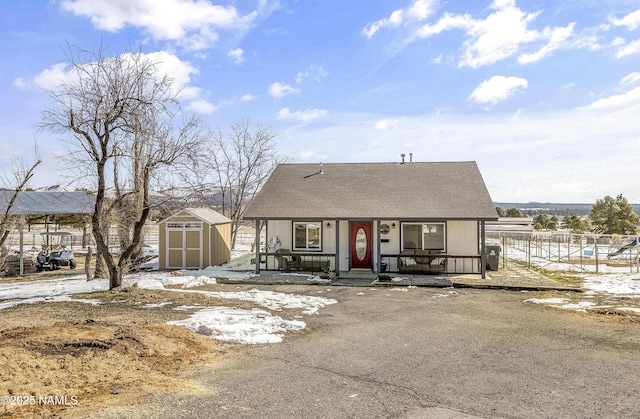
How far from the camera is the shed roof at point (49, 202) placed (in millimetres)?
22984

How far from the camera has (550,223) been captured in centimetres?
5419

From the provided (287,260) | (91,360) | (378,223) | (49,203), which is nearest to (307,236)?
(287,260)

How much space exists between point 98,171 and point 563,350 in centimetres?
1223

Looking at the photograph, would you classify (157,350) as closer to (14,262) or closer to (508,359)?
(508,359)

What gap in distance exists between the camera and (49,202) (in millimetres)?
24906

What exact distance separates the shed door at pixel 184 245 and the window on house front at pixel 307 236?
463 cm

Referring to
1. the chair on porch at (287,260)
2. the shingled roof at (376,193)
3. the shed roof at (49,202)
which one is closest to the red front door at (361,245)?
the shingled roof at (376,193)

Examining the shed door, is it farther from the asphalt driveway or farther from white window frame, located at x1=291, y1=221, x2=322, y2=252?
the asphalt driveway

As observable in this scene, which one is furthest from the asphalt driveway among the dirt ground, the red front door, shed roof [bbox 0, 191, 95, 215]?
shed roof [bbox 0, 191, 95, 215]

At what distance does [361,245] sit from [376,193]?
7.42 feet

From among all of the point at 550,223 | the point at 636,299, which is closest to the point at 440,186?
the point at 636,299

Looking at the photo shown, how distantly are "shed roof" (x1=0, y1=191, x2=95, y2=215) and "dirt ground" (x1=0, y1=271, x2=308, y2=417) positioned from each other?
588 inches

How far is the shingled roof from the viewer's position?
16.9 meters

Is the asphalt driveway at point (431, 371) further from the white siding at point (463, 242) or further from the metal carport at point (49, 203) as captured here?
the metal carport at point (49, 203)
